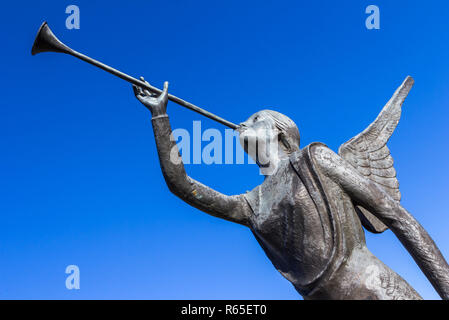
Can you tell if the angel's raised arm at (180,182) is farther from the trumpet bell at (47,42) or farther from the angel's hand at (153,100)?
the trumpet bell at (47,42)

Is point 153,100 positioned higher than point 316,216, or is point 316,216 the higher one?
point 153,100

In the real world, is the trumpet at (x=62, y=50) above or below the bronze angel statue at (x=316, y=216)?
above

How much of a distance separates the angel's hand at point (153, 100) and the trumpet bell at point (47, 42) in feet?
2.43

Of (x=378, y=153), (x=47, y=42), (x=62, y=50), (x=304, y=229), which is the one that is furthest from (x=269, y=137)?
(x=47, y=42)

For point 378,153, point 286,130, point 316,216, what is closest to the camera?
point 316,216

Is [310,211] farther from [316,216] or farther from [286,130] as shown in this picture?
[286,130]

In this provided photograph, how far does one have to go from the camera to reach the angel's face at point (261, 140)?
5359 millimetres

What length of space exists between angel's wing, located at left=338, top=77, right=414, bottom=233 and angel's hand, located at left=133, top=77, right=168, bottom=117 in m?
1.95

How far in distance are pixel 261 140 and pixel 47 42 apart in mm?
2194

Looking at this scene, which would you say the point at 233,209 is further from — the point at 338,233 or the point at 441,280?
the point at 441,280

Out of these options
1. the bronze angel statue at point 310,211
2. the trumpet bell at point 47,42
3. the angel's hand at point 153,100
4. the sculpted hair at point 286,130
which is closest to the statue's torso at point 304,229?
the bronze angel statue at point 310,211

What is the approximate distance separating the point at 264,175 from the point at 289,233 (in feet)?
2.51

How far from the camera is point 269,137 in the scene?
211 inches
